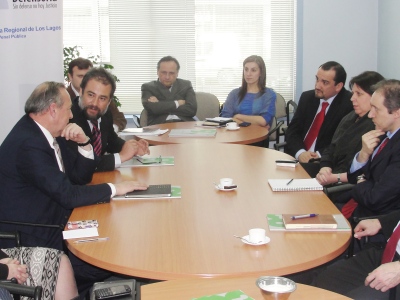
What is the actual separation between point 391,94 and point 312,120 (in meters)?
1.86

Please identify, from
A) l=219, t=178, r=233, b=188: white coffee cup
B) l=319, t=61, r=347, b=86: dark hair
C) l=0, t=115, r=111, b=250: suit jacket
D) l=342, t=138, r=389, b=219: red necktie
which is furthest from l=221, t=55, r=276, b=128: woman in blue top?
l=0, t=115, r=111, b=250: suit jacket

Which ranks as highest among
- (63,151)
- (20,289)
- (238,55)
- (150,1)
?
(150,1)

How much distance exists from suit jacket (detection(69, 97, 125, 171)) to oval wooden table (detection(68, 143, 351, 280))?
0.30 feet

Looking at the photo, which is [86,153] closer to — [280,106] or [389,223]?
[389,223]

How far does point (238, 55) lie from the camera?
7035 mm

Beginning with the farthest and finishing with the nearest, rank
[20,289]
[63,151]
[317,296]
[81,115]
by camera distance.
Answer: [81,115]
[63,151]
[20,289]
[317,296]

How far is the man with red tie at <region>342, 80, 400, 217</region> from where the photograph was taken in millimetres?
2973

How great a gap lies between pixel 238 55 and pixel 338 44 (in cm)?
123

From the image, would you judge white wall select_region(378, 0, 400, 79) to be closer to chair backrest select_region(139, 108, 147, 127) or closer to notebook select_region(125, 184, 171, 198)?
chair backrest select_region(139, 108, 147, 127)

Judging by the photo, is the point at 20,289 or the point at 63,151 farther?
the point at 63,151

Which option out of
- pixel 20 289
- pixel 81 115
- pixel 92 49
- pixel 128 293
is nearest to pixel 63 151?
pixel 81 115

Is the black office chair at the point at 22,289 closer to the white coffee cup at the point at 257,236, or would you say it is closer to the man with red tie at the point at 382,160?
the white coffee cup at the point at 257,236

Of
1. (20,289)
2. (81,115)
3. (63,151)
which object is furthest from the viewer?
(81,115)

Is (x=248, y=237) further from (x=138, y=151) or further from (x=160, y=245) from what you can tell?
(x=138, y=151)
